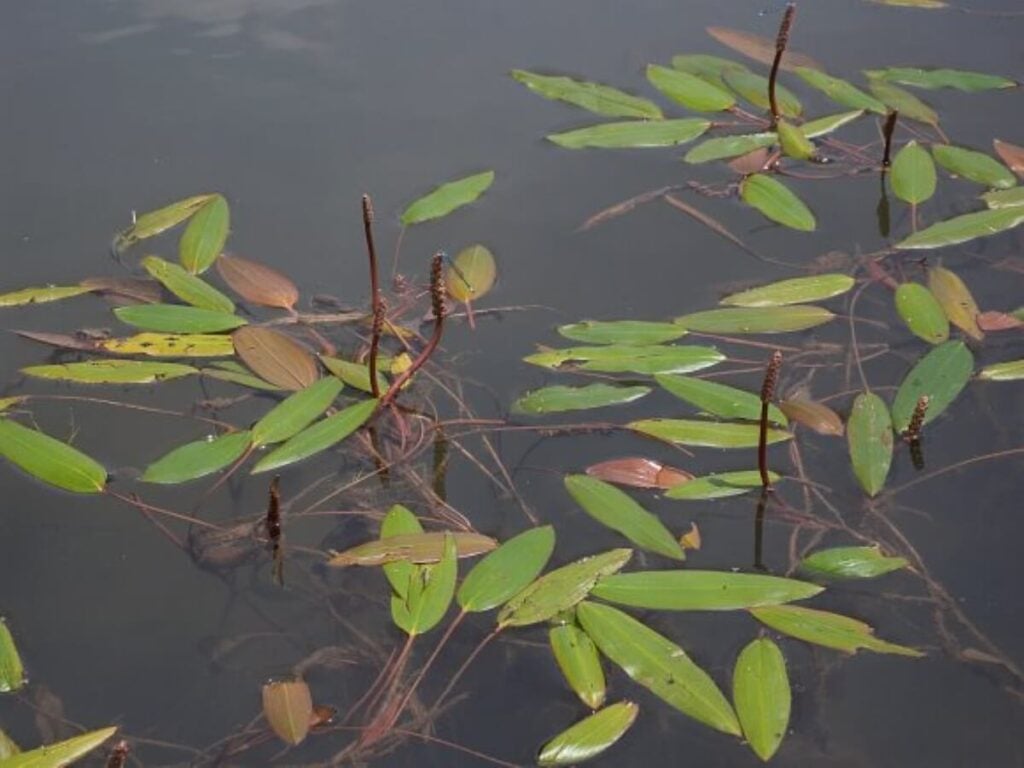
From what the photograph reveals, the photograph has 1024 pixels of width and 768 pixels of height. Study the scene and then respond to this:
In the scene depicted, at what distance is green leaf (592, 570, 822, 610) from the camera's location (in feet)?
5.15

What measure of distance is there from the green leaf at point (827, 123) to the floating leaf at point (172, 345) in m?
1.22

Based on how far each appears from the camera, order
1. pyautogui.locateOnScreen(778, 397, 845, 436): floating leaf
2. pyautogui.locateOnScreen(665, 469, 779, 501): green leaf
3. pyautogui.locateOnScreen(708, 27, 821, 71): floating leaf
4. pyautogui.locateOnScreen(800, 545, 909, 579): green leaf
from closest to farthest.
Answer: pyautogui.locateOnScreen(800, 545, 909, 579): green leaf
pyautogui.locateOnScreen(665, 469, 779, 501): green leaf
pyautogui.locateOnScreen(778, 397, 845, 436): floating leaf
pyautogui.locateOnScreen(708, 27, 821, 71): floating leaf

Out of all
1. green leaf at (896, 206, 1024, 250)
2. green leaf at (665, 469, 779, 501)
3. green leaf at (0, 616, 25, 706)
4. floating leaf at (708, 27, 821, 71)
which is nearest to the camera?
green leaf at (0, 616, 25, 706)

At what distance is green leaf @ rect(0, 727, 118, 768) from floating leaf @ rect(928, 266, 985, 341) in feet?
4.67

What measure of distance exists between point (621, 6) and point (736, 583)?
171cm

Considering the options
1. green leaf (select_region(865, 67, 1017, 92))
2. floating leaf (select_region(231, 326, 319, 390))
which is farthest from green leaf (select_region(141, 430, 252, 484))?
green leaf (select_region(865, 67, 1017, 92))

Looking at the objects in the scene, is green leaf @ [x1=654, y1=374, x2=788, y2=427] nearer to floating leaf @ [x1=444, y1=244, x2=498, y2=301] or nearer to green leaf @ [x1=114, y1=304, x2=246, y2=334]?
floating leaf @ [x1=444, y1=244, x2=498, y2=301]

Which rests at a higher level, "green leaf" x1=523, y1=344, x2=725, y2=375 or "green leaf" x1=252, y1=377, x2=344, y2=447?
"green leaf" x1=523, y1=344, x2=725, y2=375

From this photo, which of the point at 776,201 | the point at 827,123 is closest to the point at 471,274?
the point at 776,201

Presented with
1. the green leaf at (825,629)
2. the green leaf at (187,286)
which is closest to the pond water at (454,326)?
the green leaf at (825,629)

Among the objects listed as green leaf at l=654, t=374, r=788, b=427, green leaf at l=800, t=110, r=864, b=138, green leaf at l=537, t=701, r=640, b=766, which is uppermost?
green leaf at l=800, t=110, r=864, b=138

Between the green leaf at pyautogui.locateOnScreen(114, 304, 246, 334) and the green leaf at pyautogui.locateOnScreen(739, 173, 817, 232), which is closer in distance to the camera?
the green leaf at pyautogui.locateOnScreen(114, 304, 246, 334)

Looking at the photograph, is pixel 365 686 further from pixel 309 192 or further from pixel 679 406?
pixel 309 192

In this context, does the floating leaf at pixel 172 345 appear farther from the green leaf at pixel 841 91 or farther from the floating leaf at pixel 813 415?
the green leaf at pixel 841 91
